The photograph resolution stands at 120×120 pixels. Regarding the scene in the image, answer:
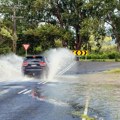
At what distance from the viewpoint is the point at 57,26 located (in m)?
86.8

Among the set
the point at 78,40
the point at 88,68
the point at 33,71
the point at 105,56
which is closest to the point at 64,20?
the point at 78,40

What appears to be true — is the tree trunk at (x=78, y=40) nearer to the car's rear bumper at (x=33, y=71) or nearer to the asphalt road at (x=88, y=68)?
the asphalt road at (x=88, y=68)

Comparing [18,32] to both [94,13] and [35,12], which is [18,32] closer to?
[35,12]

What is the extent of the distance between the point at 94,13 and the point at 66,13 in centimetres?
504

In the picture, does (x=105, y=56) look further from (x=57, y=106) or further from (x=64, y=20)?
(x=57, y=106)

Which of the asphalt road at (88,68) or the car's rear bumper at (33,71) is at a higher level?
the car's rear bumper at (33,71)

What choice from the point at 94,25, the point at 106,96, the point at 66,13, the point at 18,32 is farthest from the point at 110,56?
the point at 106,96

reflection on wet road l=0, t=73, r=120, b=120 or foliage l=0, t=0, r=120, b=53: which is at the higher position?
foliage l=0, t=0, r=120, b=53

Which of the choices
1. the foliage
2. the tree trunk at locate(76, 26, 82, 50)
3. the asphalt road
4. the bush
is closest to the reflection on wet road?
the asphalt road

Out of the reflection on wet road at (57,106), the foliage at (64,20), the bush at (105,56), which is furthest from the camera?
the foliage at (64,20)

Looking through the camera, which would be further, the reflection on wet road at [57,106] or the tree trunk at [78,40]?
the tree trunk at [78,40]

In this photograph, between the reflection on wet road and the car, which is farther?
the car

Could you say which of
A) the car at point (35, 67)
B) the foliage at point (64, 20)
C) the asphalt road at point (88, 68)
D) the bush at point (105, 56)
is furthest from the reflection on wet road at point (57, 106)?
the foliage at point (64, 20)

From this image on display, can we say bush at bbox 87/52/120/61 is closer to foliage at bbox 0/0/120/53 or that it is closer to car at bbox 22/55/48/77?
foliage at bbox 0/0/120/53
